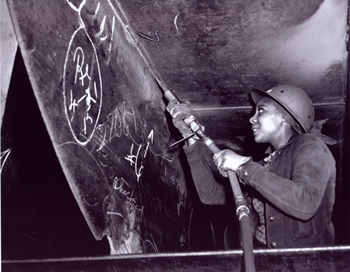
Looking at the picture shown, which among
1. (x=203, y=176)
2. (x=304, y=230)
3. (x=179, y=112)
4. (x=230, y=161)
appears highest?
(x=179, y=112)

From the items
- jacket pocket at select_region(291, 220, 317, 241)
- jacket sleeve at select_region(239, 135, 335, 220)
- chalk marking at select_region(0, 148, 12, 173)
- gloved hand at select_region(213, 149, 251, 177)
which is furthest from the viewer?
jacket pocket at select_region(291, 220, 317, 241)

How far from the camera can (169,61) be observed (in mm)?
3729

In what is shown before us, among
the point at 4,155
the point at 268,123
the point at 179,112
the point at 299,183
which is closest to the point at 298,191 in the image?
the point at 299,183

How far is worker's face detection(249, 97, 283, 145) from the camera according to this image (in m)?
3.43

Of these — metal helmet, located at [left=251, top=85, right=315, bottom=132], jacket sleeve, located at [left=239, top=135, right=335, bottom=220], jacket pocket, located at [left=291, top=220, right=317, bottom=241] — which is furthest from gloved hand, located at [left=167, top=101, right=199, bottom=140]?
jacket pocket, located at [left=291, top=220, right=317, bottom=241]

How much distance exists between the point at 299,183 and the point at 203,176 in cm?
126

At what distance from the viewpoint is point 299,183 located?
97.7 inches

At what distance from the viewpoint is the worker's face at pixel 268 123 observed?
11.3 ft

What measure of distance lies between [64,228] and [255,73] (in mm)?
2567

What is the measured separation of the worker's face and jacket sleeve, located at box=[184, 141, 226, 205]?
0.51 m

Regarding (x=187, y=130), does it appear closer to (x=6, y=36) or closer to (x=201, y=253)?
(x=201, y=253)

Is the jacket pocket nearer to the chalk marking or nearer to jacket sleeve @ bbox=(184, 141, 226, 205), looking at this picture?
jacket sleeve @ bbox=(184, 141, 226, 205)

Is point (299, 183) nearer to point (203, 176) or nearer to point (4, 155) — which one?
point (203, 176)

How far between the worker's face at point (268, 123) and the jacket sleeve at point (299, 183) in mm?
725
